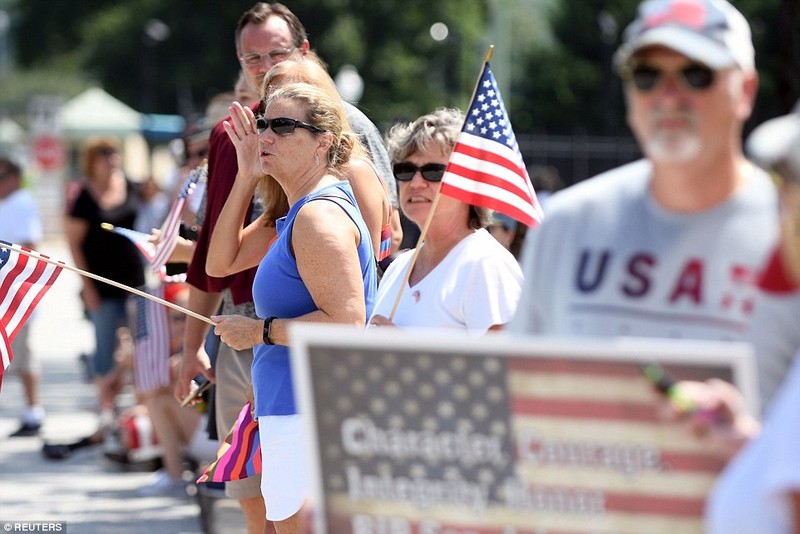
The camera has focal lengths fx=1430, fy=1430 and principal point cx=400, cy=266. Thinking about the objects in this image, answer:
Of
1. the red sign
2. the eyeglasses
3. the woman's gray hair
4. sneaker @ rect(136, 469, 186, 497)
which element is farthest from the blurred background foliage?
the woman's gray hair

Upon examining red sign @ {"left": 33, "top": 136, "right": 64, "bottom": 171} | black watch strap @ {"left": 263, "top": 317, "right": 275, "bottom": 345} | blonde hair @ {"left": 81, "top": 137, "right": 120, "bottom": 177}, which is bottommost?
black watch strap @ {"left": 263, "top": 317, "right": 275, "bottom": 345}

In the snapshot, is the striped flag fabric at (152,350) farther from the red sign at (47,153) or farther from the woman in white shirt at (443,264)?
the red sign at (47,153)

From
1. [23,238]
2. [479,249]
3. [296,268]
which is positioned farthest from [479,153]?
[23,238]

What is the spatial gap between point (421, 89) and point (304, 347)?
5200 cm

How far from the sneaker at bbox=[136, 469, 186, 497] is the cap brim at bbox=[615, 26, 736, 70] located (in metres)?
6.46

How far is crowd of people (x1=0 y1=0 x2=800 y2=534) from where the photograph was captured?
2.51 m

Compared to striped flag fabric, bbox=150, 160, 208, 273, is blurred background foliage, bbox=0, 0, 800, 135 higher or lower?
higher

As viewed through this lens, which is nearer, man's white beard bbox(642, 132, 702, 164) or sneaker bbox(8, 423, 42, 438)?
man's white beard bbox(642, 132, 702, 164)

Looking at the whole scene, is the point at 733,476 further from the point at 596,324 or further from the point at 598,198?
the point at 598,198

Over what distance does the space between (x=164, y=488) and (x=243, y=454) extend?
3948mm

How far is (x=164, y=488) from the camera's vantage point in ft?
28.3

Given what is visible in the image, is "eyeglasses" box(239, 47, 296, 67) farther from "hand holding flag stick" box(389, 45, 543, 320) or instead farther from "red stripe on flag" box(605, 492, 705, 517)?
"red stripe on flag" box(605, 492, 705, 517)

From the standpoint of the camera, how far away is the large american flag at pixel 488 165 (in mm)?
4660

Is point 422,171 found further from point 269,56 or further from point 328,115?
point 269,56
